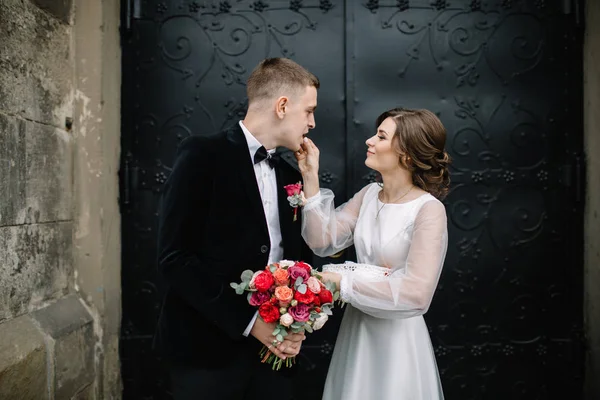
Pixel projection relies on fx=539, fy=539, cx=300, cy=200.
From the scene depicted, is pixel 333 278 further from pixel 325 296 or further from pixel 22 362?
pixel 22 362

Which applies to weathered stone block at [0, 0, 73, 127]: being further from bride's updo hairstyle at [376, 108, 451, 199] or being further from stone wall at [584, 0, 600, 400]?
stone wall at [584, 0, 600, 400]

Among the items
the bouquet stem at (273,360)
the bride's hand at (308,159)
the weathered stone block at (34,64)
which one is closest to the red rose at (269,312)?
the bouquet stem at (273,360)

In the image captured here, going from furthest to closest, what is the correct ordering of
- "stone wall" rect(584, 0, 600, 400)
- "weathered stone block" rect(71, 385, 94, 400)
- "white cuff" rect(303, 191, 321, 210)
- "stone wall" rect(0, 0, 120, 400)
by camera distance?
"stone wall" rect(584, 0, 600, 400), "weathered stone block" rect(71, 385, 94, 400), "stone wall" rect(0, 0, 120, 400), "white cuff" rect(303, 191, 321, 210)

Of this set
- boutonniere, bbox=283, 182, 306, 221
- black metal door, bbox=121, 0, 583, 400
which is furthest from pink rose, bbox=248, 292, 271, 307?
black metal door, bbox=121, 0, 583, 400

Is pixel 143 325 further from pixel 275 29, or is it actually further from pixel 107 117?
pixel 275 29

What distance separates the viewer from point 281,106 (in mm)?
2555

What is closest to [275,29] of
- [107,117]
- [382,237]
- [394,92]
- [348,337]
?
[394,92]

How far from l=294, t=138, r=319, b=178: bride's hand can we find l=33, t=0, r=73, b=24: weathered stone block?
1.76m

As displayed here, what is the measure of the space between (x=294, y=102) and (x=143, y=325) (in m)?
2.02

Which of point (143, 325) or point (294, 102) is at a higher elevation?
point (294, 102)

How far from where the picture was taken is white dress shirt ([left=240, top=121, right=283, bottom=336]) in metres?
2.57

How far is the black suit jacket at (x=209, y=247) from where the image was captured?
2.31 m

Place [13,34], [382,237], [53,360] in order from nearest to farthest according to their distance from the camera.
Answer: [382,237], [13,34], [53,360]

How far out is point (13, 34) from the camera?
111 inches
